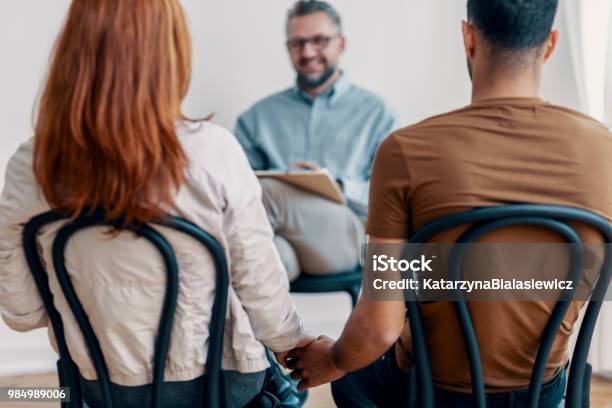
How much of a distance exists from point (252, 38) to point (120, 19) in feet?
6.52


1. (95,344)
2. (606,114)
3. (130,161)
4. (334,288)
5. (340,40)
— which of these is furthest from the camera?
(340,40)

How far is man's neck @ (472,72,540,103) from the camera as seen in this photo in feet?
3.88

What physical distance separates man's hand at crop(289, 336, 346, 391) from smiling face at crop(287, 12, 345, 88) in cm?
172

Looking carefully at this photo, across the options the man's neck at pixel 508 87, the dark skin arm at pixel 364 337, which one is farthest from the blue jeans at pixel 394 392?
the man's neck at pixel 508 87

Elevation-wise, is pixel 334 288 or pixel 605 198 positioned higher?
pixel 605 198

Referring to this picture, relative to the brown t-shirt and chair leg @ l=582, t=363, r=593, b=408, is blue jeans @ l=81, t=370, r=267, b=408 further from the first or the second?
chair leg @ l=582, t=363, r=593, b=408

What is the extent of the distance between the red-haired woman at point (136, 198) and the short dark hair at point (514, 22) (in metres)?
0.45

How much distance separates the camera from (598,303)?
1.18 metres

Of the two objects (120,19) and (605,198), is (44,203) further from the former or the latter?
(605,198)

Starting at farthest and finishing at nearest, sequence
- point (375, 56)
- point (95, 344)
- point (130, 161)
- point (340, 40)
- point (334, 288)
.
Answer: point (375, 56) < point (340, 40) < point (334, 288) < point (95, 344) < point (130, 161)

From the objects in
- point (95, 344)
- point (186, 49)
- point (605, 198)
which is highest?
point (186, 49)

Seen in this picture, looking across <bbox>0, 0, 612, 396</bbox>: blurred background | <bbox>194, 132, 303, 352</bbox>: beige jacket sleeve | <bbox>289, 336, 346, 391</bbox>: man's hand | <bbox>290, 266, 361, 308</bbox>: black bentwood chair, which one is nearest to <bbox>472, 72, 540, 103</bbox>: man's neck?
<bbox>194, 132, 303, 352</bbox>: beige jacket sleeve

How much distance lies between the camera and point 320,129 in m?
2.96

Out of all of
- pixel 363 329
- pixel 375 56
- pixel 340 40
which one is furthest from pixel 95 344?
pixel 375 56
